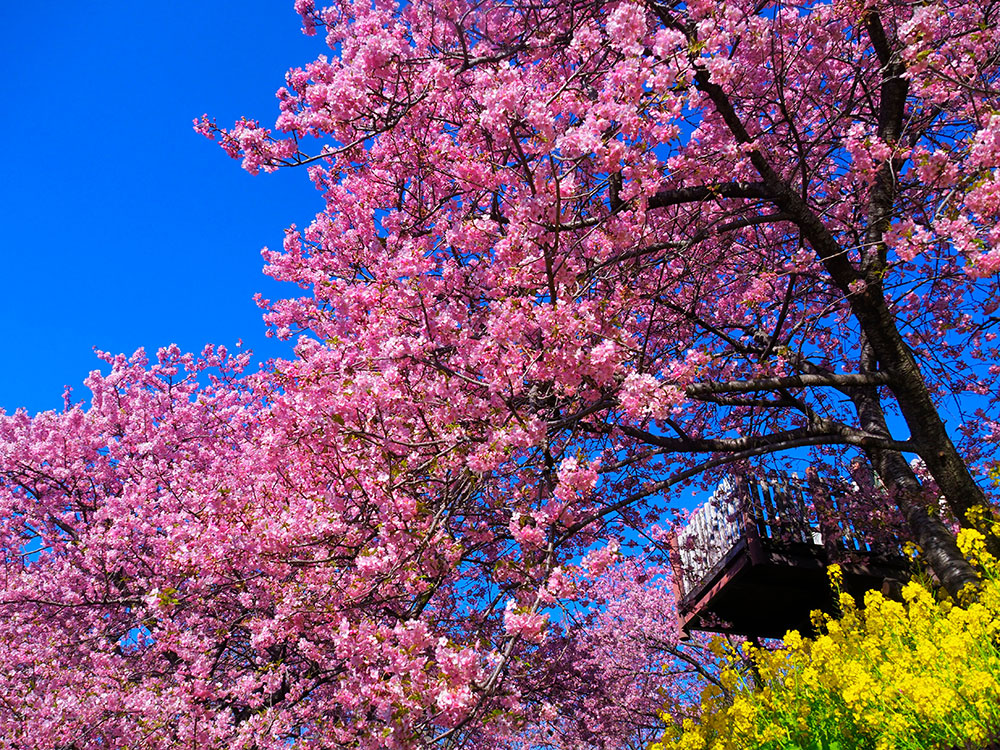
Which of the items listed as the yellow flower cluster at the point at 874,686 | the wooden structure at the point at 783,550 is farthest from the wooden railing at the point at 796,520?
the yellow flower cluster at the point at 874,686

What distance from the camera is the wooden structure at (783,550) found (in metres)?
10.7

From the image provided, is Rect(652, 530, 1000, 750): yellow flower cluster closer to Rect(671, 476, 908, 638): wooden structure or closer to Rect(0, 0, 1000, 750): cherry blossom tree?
Rect(0, 0, 1000, 750): cherry blossom tree

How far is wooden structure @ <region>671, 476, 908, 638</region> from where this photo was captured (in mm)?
10664

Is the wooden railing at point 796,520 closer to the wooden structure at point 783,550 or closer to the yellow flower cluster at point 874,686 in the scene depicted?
the wooden structure at point 783,550

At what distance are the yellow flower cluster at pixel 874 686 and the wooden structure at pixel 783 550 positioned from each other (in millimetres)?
4114

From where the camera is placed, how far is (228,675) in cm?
930

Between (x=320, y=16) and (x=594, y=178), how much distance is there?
3691mm

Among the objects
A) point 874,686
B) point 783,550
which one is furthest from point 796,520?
point 874,686

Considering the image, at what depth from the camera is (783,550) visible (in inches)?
422

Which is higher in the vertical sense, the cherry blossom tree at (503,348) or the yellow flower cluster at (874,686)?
the cherry blossom tree at (503,348)

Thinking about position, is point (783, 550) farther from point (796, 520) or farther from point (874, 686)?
point (874, 686)

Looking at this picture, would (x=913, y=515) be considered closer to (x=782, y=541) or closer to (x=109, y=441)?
(x=782, y=541)

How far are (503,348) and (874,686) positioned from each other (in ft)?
10.6

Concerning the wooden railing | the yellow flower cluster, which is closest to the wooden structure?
the wooden railing
